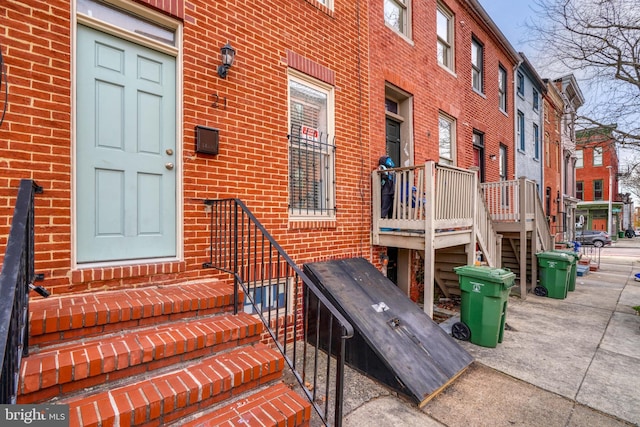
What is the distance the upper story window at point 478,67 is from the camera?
901 cm

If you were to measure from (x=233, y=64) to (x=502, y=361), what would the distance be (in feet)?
15.5

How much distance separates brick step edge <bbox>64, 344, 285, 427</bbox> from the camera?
176 centimetres

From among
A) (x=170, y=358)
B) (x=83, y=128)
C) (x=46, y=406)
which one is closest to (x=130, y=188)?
(x=83, y=128)

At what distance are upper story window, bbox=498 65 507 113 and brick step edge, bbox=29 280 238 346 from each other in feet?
36.3

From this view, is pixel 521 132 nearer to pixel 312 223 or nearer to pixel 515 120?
pixel 515 120

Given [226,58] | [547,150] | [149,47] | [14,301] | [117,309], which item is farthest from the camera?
[547,150]

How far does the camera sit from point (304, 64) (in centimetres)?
439

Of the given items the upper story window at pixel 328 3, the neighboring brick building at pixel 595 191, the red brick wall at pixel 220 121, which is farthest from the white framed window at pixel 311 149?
the neighboring brick building at pixel 595 191

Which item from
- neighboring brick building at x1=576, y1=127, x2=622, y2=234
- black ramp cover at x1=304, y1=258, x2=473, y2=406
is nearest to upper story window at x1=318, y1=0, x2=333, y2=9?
black ramp cover at x1=304, y1=258, x2=473, y2=406

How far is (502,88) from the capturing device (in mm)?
10711

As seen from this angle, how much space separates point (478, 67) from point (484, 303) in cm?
770

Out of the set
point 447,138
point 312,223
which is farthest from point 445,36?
point 312,223

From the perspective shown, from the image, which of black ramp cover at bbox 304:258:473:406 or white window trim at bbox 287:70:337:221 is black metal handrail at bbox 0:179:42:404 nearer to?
black ramp cover at bbox 304:258:473:406

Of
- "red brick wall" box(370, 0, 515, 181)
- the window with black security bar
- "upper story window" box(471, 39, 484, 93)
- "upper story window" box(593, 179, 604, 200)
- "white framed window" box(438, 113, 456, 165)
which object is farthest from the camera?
"upper story window" box(593, 179, 604, 200)
